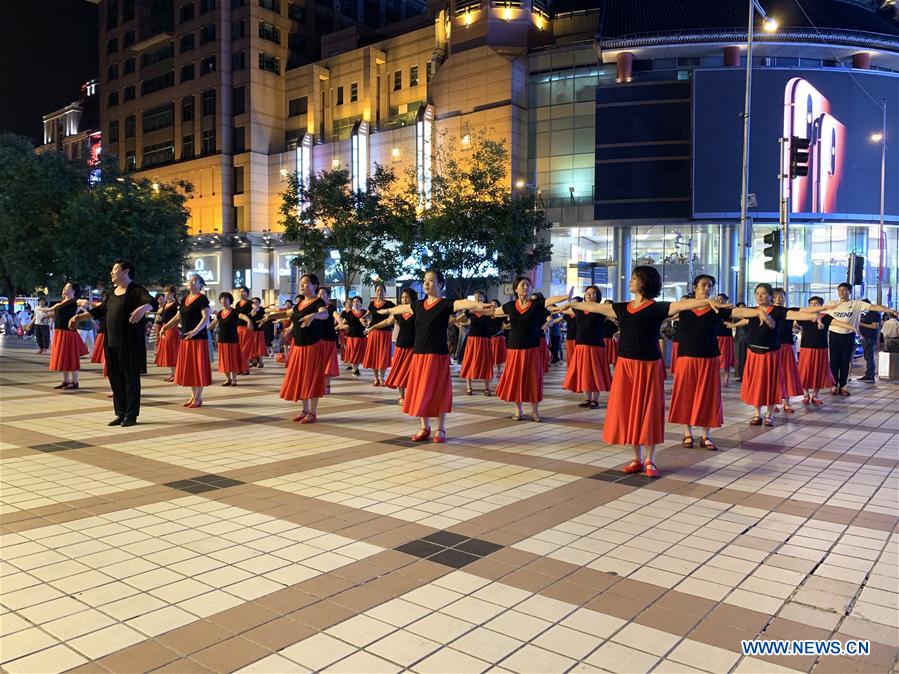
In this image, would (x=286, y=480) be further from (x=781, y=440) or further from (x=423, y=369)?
(x=781, y=440)

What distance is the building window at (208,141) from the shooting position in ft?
175

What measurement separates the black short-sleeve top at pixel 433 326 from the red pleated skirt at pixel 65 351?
8.64 meters

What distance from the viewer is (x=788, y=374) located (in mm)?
11391

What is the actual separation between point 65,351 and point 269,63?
146 feet

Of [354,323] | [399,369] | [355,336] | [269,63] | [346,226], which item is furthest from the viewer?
[269,63]

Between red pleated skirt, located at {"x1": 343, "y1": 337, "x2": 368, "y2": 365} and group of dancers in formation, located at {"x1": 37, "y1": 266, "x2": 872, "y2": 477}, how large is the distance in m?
1.25

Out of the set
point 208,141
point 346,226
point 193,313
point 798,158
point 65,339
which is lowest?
point 65,339

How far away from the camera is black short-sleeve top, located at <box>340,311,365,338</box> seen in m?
16.3

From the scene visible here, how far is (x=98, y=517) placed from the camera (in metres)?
5.39

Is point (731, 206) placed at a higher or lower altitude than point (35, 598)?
higher

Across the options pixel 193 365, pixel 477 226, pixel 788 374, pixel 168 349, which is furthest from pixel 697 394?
pixel 477 226

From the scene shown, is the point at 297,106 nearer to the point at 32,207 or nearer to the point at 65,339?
the point at 32,207

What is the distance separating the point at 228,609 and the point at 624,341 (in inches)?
183

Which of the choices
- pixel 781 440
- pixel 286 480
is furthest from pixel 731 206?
pixel 286 480
